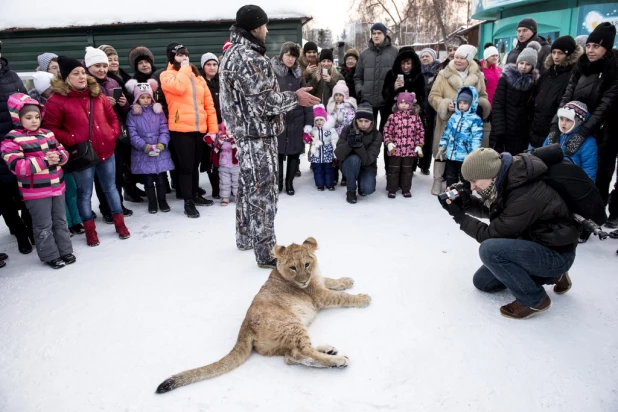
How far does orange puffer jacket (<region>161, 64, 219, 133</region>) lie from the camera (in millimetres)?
5092

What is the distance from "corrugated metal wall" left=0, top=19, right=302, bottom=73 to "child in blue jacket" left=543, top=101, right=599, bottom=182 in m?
7.69

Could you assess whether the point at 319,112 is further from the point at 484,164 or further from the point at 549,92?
the point at 484,164

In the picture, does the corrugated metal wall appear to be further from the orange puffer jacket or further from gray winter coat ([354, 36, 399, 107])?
the orange puffer jacket

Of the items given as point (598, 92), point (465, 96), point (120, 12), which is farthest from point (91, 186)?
point (120, 12)

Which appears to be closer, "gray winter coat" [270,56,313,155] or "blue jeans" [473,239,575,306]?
"blue jeans" [473,239,575,306]

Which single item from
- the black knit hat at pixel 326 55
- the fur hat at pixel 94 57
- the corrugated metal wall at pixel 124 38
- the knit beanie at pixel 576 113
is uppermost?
the corrugated metal wall at pixel 124 38

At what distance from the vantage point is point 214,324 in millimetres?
3135

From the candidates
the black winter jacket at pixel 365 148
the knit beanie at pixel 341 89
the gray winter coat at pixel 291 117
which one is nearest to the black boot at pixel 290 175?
the gray winter coat at pixel 291 117

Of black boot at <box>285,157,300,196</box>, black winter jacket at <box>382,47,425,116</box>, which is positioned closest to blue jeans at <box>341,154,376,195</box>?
black boot at <box>285,157,300,196</box>

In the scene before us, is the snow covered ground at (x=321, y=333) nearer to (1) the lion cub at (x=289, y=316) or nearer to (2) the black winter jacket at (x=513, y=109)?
(1) the lion cub at (x=289, y=316)

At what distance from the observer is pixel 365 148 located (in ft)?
19.4

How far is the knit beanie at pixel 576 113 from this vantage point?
4250 millimetres

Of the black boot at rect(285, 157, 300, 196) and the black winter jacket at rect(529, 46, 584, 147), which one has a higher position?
the black winter jacket at rect(529, 46, 584, 147)

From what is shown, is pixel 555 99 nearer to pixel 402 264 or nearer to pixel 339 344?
pixel 402 264
